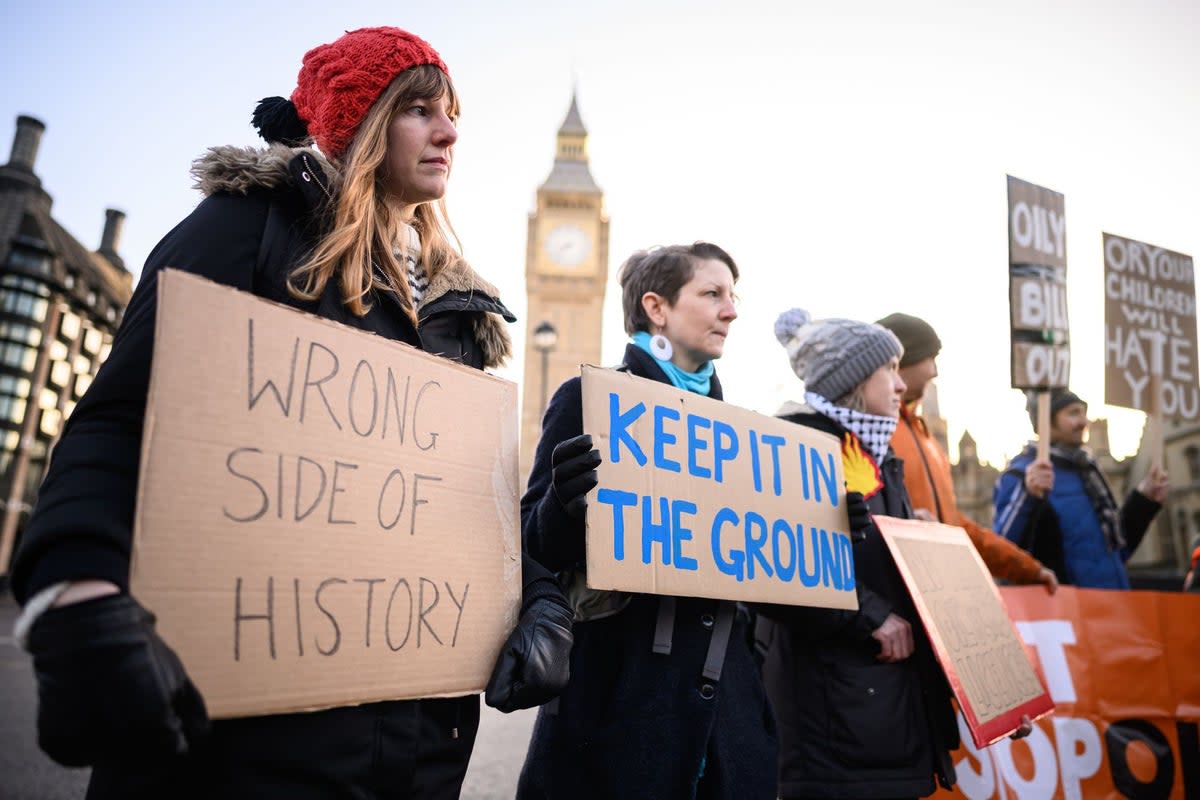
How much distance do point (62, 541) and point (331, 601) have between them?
1.12 feet

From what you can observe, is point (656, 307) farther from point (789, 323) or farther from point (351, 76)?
point (351, 76)

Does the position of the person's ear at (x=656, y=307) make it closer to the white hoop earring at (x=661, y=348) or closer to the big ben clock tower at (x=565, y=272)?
the white hoop earring at (x=661, y=348)

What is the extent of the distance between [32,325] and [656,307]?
151 feet

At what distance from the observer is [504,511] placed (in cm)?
144

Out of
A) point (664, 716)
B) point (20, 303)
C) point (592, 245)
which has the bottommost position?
point (664, 716)

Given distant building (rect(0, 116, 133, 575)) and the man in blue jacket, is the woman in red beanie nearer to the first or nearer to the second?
the man in blue jacket

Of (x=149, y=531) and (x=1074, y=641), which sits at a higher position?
(x=149, y=531)

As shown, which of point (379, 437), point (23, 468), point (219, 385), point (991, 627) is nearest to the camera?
point (219, 385)

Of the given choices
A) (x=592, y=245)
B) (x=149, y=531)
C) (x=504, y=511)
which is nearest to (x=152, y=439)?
(x=149, y=531)

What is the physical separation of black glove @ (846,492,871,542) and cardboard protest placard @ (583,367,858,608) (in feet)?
0.08

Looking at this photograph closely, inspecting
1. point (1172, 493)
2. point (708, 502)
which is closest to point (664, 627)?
point (708, 502)

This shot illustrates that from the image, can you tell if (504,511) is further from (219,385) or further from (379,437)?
(219,385)

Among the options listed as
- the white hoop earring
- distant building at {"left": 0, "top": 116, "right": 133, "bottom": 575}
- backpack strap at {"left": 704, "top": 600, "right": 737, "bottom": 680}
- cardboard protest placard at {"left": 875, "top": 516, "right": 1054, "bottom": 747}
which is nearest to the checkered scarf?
cardboard protest placard at {"left": 875, "top": 516, "right": 1054, "bottom": 747}

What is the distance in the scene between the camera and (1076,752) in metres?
3.15
